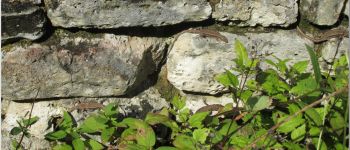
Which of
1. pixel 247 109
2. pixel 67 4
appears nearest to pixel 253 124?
pixel 247 109

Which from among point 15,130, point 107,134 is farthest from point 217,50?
point 15,130

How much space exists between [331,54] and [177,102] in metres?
0.55

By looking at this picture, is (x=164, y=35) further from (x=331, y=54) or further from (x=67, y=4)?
(x=331, y=54)

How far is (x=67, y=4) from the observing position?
5.56ft

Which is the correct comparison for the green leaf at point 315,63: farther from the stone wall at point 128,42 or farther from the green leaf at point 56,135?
the green leaf at point 56,135

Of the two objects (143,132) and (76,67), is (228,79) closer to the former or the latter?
(143,132)

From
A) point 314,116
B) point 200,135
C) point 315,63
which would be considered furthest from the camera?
point 200,135

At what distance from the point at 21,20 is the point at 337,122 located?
1038 millimetres

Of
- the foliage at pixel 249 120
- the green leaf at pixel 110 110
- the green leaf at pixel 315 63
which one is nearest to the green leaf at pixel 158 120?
the foliage at pixel 249 120

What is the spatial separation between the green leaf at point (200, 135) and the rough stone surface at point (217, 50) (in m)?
0.18

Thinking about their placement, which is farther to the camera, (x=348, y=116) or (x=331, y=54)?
(x=331, y=54)

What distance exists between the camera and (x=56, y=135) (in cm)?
176

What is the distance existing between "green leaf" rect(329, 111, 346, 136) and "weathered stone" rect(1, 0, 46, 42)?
Answer: 96 cm

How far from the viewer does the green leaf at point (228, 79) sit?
65.6 inches
